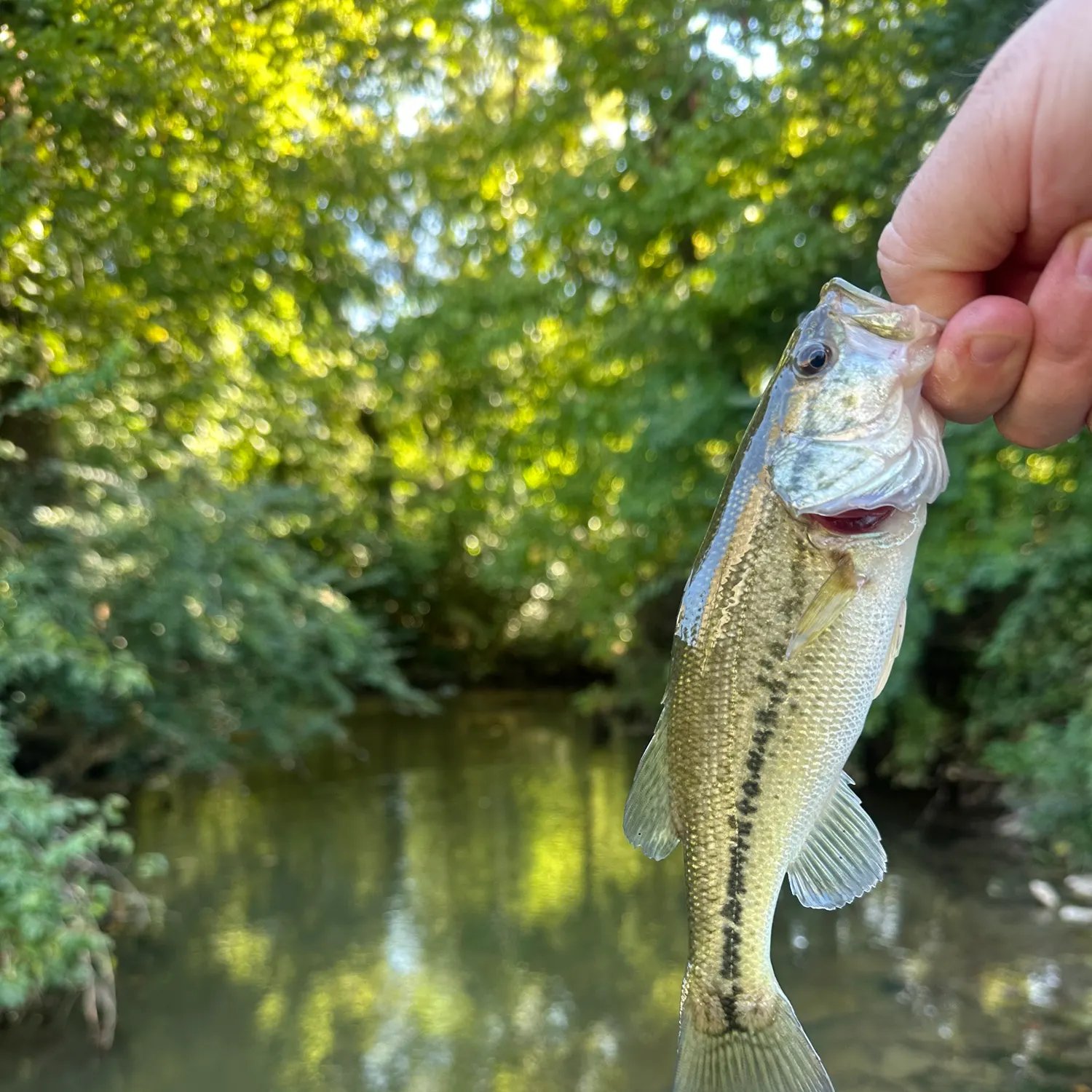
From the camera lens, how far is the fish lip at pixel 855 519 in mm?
1240

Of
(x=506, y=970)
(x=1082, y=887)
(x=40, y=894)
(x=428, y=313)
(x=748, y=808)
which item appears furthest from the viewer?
(x=428, y=313)

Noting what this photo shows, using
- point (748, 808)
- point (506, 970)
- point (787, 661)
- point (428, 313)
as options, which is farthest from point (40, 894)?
point (428, 313)

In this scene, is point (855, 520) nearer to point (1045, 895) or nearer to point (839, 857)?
point (839, 857)

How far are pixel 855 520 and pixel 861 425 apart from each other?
15 cm

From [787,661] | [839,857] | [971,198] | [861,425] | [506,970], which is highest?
[971,198]

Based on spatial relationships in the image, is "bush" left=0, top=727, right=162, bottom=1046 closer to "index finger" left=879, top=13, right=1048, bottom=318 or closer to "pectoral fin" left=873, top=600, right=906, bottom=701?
"pectoral fin" left=873, top=600, right=906, bottom=701

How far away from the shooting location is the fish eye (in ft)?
4.26

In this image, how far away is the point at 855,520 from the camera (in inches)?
49.1

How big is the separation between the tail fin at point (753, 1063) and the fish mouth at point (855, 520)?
30.9 inches

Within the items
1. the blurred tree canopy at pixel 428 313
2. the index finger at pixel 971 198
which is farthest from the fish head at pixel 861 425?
the blurred tree canopy at pixel 428 313

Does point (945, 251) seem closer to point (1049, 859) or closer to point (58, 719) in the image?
point (1049, 859)

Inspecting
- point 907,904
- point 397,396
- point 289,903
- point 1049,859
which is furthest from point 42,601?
point 1049,859

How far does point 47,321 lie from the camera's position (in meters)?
4.29

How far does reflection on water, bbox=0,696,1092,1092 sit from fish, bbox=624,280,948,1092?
3.40 m
